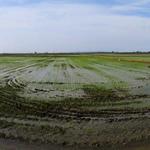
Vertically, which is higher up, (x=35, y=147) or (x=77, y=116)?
(x=77, y=116)

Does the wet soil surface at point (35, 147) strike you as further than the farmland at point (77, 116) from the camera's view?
No

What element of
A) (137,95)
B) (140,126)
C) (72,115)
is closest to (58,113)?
(72,115)

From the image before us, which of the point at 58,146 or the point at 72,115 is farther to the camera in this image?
the point at 72,115

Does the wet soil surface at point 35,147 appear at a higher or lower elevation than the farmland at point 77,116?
lower

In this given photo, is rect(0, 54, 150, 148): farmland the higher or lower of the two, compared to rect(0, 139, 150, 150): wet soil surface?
higher

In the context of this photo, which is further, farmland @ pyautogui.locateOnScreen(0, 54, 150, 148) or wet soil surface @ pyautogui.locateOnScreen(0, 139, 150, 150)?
farmland @ pyautogui.locateOnScreen(0, 54, 150, 148)

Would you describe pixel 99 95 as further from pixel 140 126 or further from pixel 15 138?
pixel 15 138

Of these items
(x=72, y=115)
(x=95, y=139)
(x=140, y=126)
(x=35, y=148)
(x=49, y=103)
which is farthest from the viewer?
(x=49, y=103)

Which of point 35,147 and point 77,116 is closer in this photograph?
point 35,147

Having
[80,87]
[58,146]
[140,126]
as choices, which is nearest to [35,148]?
[58,146]

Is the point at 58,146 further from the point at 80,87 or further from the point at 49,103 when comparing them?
the point at 80,87

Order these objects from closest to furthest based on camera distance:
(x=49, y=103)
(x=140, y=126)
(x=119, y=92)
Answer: (x=140, y=126) < (x=49, y=103) < (x=119, y=92)
